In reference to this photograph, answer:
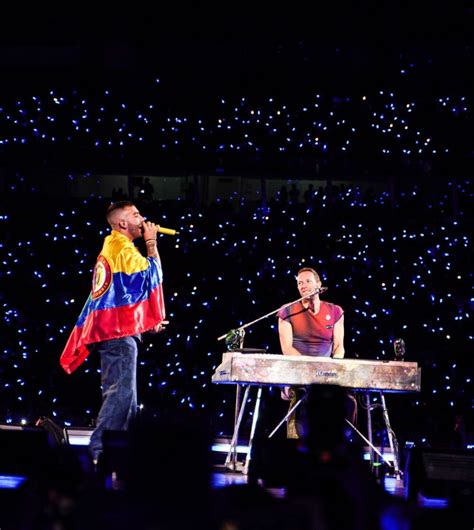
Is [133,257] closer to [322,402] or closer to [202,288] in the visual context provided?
[322,402]

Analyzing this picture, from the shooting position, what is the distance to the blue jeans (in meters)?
5.07

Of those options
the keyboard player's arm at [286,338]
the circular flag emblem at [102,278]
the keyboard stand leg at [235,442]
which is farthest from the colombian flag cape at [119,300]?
the keyboard player's arm at [286,338]

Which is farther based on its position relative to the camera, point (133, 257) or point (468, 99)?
point (468, 99)

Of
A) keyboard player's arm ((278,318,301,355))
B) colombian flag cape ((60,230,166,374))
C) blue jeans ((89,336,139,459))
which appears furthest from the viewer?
keyboard player's arm ((278,318,301,355))

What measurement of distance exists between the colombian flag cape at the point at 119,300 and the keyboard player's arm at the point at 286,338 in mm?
1298

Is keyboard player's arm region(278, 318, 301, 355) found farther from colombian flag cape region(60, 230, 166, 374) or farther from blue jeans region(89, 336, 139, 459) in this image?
blue jeans region(89, 336, 139, 459)

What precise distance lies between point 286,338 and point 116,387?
1764 mm

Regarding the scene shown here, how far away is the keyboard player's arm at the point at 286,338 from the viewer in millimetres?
6484

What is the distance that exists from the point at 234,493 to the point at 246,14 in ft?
32.2

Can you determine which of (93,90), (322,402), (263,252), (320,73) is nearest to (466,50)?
(320,73)

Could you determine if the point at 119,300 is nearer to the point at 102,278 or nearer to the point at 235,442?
the point at 102,278

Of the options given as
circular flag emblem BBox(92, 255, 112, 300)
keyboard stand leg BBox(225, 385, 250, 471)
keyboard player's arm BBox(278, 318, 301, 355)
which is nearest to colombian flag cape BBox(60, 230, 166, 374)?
circular flag emblem BBox(92, 255, 112, 300)

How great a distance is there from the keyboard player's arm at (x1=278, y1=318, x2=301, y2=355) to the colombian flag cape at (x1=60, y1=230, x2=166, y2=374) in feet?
4.26

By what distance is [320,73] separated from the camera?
11477 millimetres
